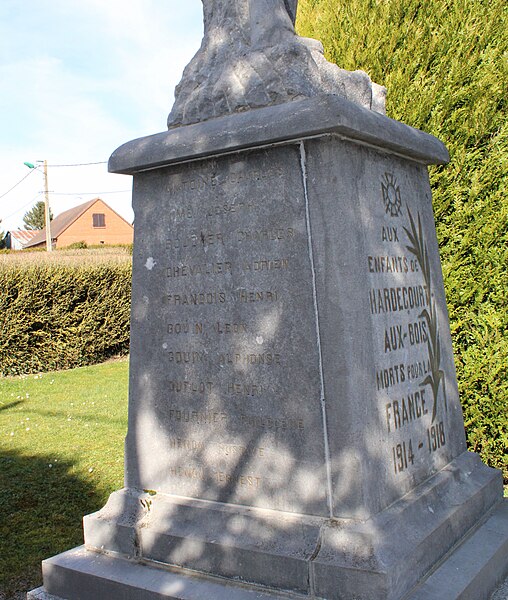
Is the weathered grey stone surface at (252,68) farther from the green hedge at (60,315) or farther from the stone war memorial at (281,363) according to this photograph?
the green hedge at (60,315)

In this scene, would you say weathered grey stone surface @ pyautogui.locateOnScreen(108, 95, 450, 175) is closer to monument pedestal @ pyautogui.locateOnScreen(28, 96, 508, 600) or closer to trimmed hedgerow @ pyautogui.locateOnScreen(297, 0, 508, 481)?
monument pedestal @ pyautogui.locateOnScreen(28, 96, 508, 600)

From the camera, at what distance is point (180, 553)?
291 cm

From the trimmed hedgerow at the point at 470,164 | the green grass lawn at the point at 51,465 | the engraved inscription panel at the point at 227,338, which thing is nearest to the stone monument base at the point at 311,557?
the engraved inscription panel at the point at 227,338

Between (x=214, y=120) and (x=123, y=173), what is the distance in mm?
606

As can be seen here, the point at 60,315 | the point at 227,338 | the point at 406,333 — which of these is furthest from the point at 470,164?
the point at 60,315

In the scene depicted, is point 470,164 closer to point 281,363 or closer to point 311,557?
point 281,363

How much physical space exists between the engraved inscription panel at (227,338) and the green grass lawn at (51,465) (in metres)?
1.30

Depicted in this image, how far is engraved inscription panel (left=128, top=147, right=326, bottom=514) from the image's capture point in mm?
2797

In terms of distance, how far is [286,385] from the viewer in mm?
2822

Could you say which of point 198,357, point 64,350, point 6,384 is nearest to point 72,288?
point 64,350

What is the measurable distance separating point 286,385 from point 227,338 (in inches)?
14.5

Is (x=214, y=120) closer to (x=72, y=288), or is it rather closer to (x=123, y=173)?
(x=123, y=173)

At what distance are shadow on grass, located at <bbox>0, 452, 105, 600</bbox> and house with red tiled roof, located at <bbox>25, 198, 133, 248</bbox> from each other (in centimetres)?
5169

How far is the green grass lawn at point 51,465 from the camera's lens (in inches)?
166
